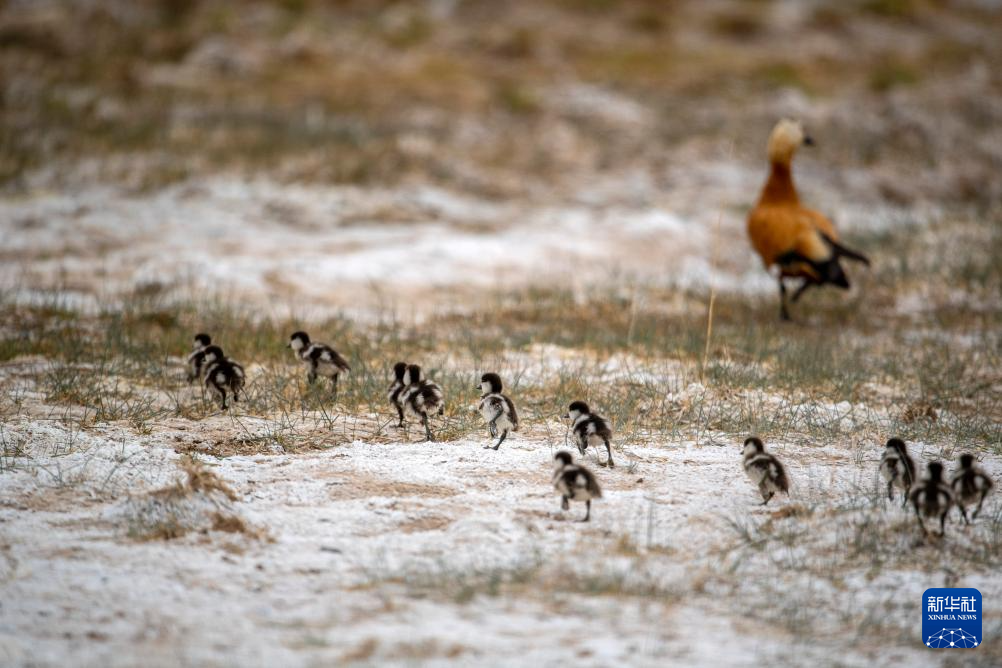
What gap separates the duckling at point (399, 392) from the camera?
6.52 metres

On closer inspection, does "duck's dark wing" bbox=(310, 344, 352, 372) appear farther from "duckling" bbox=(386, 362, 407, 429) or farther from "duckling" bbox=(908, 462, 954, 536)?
"duckling" bbox=(908, 462, 954, 536)

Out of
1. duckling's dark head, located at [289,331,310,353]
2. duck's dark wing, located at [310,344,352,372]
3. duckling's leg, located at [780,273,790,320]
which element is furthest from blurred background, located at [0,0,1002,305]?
duckling's dark head, located at [289,331,310,353]

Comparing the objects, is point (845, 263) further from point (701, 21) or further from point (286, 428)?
point (701, 21)

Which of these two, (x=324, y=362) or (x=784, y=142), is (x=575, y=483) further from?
(x=784, y=142)

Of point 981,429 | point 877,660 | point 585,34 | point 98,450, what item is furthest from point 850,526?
point 585,34

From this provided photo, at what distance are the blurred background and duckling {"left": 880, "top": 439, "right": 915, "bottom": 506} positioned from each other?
3283 millimetres

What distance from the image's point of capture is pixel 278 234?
45.4 feet

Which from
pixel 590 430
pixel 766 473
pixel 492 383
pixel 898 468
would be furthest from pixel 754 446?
pixel 492 383

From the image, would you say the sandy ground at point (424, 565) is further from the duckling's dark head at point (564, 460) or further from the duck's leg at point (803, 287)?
the duck's leg at point (803, 287)

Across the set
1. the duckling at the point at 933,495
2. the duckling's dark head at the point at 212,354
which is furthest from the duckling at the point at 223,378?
the duckling at the point at 933,495

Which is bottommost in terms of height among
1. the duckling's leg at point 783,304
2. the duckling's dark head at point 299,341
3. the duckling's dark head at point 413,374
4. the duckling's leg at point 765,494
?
the duckling's leg at point 765,494

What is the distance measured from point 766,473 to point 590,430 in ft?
3.38

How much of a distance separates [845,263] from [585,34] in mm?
15184

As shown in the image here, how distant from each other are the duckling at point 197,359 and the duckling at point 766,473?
3.82m
